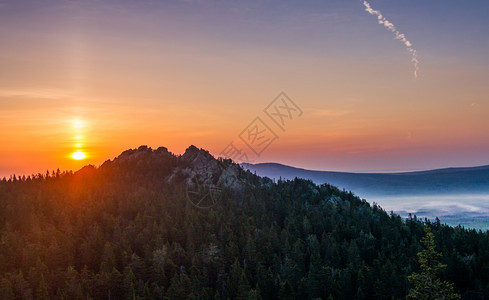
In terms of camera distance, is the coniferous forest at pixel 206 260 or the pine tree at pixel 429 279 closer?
the pine tree at pixel 429 279

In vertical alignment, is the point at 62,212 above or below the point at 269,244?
above

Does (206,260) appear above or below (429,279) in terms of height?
below

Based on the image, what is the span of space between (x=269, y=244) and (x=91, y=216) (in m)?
92.1

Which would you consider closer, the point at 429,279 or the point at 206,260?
the point at 429,279

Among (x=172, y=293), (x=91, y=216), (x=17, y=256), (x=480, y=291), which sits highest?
(x=91, y=216)

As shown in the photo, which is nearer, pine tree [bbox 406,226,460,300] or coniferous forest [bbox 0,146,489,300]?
pine tree [bbox 406,226,460,300]

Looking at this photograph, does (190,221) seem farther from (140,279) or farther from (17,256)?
(17,256)

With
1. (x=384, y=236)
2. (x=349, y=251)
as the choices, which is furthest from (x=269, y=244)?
(x=384, y=236)

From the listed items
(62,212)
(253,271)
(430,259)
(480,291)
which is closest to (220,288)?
(253,271)

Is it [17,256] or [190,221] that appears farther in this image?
[190,221]

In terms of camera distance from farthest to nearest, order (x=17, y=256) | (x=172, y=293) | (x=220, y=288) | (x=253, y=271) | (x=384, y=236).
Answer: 1. (x=384, y=236)
2. (x=17, y=256)
3. (x=253, y=271)
4. (x=220, y=288)
5. (x=172, y=293)

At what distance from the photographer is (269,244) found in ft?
507

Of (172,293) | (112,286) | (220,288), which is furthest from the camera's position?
(220,288)

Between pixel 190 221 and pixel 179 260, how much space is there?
32870 millimetres
